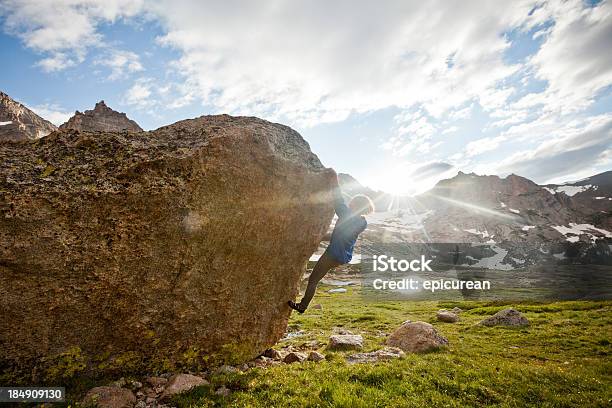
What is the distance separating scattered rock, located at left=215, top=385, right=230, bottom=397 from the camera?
332 inches

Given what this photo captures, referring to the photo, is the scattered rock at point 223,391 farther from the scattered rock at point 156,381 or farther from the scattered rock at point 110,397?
the scattered rock at point 110,397

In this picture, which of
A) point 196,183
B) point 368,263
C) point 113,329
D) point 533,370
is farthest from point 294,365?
point 368,263

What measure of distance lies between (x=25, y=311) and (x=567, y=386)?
16.7 metres

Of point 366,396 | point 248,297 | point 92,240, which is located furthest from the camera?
point 248,297

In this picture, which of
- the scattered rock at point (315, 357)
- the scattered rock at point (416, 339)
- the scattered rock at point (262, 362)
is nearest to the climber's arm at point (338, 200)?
the scattered rock at point (315, 357)

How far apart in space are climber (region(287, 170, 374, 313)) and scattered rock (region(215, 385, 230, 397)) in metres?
3.84

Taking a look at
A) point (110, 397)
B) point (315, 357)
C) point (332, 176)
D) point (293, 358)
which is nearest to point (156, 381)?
point (110, 397)

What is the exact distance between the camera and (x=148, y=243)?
879cm

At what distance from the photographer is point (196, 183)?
940 cm

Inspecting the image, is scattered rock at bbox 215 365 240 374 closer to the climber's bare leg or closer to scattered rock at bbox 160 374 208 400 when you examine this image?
scattered rock at bbox 160 374 208 400

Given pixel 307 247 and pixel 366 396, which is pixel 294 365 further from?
pixel 307 247

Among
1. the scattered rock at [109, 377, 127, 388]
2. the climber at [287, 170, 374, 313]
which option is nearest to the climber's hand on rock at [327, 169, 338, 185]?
the climber at [287, 170, 374, 313]

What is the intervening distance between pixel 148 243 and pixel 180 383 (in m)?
3.92

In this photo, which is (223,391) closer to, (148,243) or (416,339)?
(148,243)
